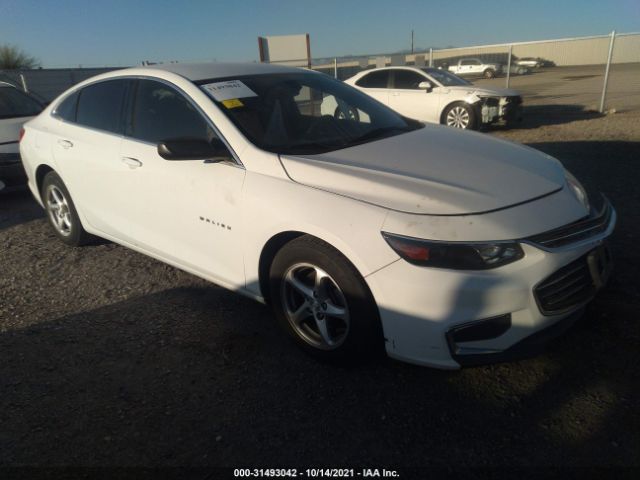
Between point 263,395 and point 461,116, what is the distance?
9.00 meters

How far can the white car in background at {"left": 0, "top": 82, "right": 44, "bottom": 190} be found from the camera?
605cm

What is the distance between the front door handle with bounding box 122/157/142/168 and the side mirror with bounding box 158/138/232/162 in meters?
0.54

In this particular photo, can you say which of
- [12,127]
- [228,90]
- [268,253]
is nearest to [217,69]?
[228,90]

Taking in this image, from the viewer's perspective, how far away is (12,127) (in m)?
6.38

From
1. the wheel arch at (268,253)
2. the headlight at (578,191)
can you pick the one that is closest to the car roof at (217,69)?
the wheel arch at (268,253)

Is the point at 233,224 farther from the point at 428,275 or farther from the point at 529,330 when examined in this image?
the point at 529,330

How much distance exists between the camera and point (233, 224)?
2.81 meters

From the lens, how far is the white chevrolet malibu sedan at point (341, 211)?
2176 mm

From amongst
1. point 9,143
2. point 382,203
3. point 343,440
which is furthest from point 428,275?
point 9,143

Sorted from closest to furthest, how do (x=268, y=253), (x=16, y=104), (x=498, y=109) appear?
1. (x=268, y=253)
2. (x=16, y=104)
3. (x=498, y=109)

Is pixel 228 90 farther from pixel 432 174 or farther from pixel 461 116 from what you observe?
pixel 461 116

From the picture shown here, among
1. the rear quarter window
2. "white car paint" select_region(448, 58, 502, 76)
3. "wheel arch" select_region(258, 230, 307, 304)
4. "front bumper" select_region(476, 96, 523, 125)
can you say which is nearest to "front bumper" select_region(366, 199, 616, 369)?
"wheel arch" select_region(258, 230, 307, 304)

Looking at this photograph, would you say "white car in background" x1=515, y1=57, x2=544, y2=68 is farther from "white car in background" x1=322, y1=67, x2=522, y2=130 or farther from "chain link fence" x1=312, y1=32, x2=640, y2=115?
"white car in background" x1=322, y1=67, x2=522, y2=130

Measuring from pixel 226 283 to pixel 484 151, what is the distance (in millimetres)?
1821
